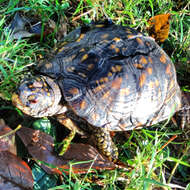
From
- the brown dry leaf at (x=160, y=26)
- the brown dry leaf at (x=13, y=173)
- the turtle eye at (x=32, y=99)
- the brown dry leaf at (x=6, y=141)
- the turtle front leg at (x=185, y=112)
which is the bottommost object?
the turtle front leg at (x=185, y=112)

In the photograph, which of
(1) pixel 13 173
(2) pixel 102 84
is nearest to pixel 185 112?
(2) pixel 102 84

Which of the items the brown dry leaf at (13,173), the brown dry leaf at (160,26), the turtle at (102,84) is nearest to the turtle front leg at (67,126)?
the turtle at (102,84)

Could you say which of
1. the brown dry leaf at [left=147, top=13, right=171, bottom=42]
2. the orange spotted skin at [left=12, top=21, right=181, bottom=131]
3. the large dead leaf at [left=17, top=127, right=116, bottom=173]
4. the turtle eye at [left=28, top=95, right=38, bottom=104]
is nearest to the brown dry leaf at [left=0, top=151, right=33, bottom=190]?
the large dead leaf at [left=17, top=127, right=116, bottom=173]

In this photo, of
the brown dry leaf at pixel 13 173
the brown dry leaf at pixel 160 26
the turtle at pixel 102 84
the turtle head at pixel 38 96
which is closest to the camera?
the brown dry leaf at pixel 13 173

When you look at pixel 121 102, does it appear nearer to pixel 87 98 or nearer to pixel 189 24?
pixel 87 98

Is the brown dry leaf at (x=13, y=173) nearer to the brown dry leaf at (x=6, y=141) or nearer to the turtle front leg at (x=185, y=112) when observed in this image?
the brown dry leaf at (x=6, y=141)

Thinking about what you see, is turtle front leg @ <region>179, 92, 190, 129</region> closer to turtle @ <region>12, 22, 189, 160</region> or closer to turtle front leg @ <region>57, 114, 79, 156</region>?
turtle @ <region>12, 22, 189, 160</region>

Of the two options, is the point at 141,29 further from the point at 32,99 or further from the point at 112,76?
the point at 32,99
